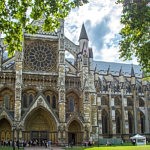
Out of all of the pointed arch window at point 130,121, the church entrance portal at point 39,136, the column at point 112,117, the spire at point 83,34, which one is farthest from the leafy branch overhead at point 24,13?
the pointed arch window at point 130,121

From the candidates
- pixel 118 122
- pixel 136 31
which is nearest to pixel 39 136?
pixel 118 122

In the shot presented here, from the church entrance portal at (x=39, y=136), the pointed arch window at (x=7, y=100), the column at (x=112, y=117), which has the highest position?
the pointed arch window at (x=7, y=100)

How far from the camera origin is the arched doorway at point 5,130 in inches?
1695

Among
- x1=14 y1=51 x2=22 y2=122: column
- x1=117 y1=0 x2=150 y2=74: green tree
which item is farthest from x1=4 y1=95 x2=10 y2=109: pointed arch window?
x1=117 y1=0 x2=150 y2=74: green tree

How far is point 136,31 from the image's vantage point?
2072cm

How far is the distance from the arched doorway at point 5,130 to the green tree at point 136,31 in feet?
85.4

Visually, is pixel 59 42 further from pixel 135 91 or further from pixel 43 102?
pixel 135 91

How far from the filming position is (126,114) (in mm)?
62562

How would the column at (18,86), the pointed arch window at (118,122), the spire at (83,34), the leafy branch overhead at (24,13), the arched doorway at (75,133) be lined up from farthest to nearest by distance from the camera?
the pointed arch window at (118,122)
the spire at (83,34)
the arched doorway at (75,133)
the column at (18,86)
the leafy branch overhead at (24,13)

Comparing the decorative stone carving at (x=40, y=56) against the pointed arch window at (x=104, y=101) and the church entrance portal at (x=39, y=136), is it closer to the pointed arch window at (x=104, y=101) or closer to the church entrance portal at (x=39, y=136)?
the church entrance portal at (x=39, y=136)

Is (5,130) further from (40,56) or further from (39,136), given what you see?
(40,56)

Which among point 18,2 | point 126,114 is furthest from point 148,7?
point 126,114

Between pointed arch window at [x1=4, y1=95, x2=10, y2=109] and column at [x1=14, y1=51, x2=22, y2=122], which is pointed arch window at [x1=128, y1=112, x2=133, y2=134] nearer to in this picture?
column at [x1=14, y1=51, x2=22, y2=122]

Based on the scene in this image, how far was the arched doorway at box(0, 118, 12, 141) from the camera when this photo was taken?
141ft
